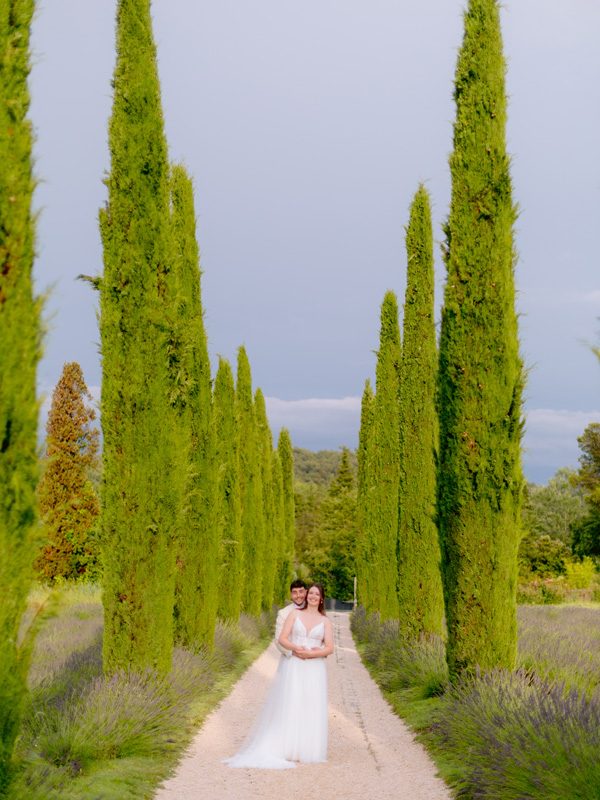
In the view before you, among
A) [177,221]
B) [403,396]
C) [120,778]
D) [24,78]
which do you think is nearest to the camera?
[24,78]

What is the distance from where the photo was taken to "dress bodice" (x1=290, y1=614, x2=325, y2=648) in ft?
25.0

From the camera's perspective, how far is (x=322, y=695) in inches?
297

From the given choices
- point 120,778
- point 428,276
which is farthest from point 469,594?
point 428,276

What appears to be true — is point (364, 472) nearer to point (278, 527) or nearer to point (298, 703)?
point (278, 527)

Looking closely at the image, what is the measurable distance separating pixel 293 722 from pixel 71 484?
1930 cm

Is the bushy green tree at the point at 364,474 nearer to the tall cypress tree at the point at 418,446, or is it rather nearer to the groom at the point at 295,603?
the tall cypress tree at the point at 418,446

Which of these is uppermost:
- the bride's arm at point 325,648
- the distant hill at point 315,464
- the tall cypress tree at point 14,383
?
the distant hill at point 315,464

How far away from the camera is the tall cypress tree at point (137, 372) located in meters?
8.41

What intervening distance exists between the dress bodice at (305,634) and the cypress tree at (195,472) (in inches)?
177

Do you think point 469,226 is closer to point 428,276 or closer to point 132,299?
point 132,299

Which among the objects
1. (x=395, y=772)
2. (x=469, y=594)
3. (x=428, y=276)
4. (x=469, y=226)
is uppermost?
(x=428, y=276)

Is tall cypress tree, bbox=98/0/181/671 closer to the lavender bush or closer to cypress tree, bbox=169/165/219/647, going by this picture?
cypress tree, bbox=169/165/219/647

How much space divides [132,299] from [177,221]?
16.5ft

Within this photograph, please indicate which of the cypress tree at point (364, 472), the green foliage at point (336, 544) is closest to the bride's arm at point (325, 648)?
the cypress tree at point (364, 472)
